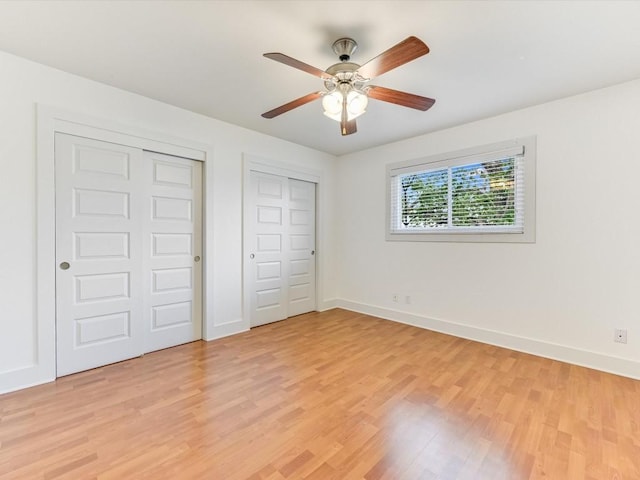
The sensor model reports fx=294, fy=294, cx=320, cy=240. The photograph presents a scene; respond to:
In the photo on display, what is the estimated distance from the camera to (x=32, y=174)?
233cm

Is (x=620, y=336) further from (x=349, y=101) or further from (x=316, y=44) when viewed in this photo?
(x=316, y=44)

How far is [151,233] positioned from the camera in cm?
304

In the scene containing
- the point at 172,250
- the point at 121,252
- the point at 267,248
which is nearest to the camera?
the point at 121,252

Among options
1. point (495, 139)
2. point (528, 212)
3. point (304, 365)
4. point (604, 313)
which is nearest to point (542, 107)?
point (495, 139)

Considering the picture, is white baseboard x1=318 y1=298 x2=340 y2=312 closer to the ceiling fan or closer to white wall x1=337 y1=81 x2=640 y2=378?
white wall x1=337 y1=81 x2=640 y2=378

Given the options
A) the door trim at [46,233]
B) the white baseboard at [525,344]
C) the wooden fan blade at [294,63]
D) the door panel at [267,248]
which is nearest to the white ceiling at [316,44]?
the wooden fan blade at [294,63]

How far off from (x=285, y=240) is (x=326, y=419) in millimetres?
2683

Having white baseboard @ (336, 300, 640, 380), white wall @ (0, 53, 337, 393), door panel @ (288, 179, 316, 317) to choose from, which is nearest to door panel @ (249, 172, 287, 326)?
door panel @ (288, 179, 316, 317)

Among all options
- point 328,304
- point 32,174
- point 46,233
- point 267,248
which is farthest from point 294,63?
point 328,304

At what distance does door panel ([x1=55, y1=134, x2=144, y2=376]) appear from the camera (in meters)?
2.50

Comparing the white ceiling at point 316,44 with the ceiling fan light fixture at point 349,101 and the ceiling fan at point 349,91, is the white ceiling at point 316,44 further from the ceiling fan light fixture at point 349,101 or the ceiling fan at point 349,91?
the ceiling fan light fixture at point 349,101

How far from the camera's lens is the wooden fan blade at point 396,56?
152 centimetres

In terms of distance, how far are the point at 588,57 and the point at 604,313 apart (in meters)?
2.16

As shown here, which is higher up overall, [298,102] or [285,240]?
[298,102]
